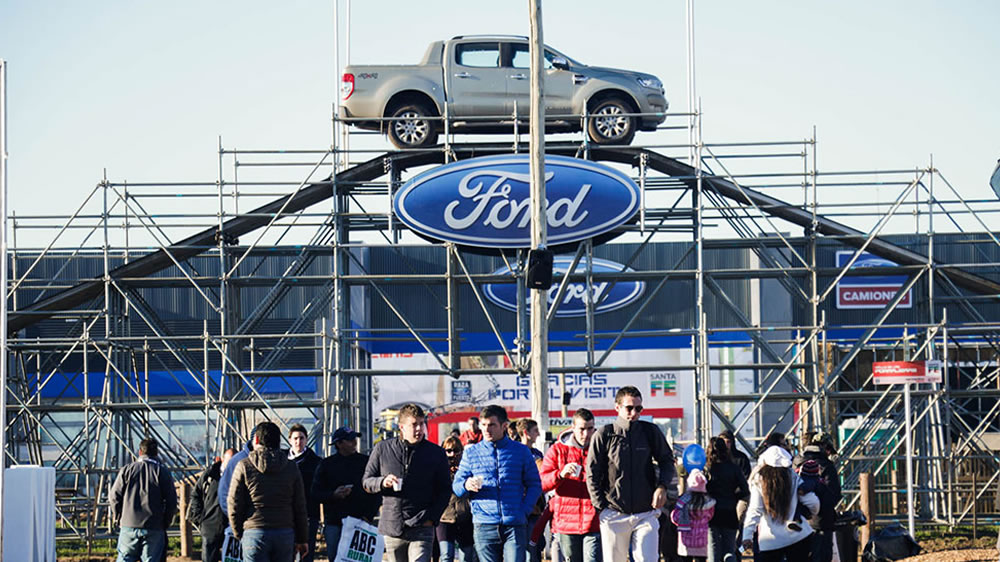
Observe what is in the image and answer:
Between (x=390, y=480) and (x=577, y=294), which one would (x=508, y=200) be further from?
(x=390, y=480)

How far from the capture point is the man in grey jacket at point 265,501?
10469mm

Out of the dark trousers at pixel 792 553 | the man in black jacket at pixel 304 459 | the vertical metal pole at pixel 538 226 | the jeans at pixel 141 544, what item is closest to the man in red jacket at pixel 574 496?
the dark trousers at pixel 792 553

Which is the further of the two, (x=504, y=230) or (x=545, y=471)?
(x=504, y=230)

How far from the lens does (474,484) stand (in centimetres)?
1094

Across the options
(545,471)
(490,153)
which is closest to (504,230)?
(490,153)

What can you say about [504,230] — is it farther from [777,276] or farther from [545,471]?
[545,471]

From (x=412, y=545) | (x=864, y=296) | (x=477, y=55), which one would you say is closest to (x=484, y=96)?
(x=477, y=55)

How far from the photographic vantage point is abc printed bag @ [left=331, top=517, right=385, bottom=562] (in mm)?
11500

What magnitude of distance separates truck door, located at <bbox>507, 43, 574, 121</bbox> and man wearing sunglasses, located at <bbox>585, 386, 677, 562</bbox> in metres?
11.9

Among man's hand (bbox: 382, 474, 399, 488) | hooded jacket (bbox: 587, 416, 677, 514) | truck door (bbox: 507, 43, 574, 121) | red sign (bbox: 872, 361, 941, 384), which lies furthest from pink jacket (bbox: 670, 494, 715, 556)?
truck door (bbox: 507, 43, 574, 121)

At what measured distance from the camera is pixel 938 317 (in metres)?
31.4

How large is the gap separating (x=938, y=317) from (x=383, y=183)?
592 inches

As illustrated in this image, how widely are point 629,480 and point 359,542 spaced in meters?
2.31

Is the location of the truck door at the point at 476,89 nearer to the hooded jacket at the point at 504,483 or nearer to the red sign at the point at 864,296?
the hooded jacket at the point at 504,483
